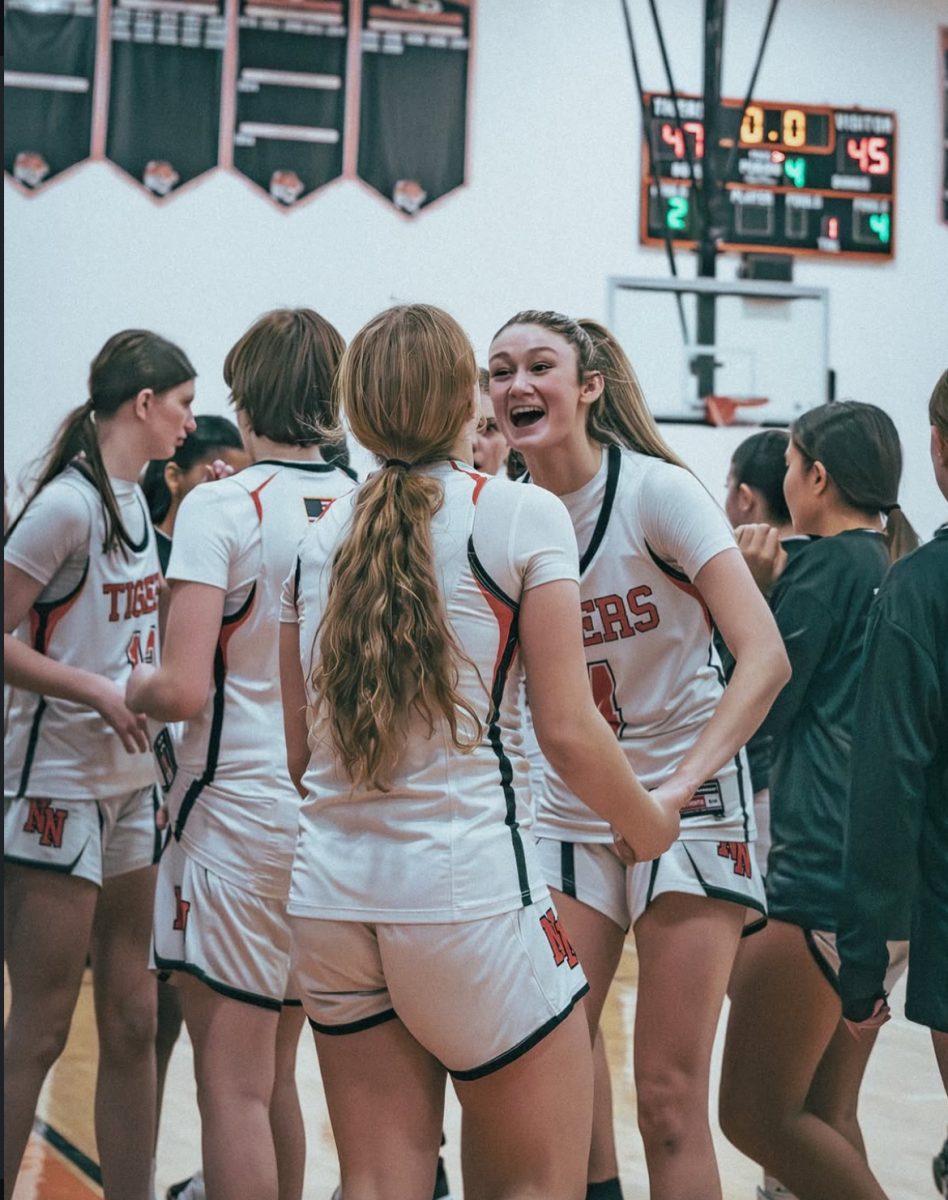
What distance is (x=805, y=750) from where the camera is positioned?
253cm

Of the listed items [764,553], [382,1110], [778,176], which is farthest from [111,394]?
[778,176]

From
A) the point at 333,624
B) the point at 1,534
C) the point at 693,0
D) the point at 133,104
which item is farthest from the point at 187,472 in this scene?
the point at 693,0

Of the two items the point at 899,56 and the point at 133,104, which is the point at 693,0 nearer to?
the point at 899,56

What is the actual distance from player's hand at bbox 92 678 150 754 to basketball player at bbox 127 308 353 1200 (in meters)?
0.28

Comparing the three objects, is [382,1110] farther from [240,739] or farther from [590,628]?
[590,628]

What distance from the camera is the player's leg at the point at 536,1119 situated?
5.25 ft

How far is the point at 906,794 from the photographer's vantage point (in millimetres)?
1868

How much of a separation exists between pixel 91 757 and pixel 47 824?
15 cm

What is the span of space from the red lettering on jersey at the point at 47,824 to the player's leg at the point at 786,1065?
124cm

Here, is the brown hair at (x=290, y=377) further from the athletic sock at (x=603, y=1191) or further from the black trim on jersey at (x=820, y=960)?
the athletic sock at (x=603, y=1191)

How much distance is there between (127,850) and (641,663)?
1.09 metres

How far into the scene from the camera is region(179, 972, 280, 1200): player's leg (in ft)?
7.03

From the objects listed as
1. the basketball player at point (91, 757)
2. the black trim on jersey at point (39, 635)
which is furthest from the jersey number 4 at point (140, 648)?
the black trim on jersey at point (39, 635)

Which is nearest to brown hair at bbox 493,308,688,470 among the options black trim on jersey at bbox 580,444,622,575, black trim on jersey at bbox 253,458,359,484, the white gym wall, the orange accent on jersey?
black trim on jersey at bbox 580,444,622,575
